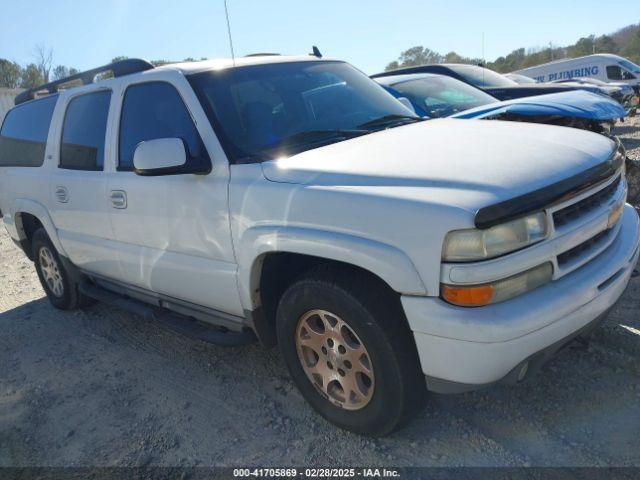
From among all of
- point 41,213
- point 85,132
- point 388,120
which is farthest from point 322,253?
point 41,213

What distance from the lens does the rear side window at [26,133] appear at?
4.68 meters

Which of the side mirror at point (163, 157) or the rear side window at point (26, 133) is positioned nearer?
the side mirror at point (163, 157)

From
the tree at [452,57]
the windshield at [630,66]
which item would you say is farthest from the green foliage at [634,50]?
the windshield at [630,66]

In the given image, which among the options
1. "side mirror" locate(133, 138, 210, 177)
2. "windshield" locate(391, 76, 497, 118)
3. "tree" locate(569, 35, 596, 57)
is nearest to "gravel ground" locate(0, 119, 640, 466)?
"side mirror" locate(133, 138, 210, 177)

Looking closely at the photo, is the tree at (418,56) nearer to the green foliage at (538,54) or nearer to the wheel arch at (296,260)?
the green foliage at (538,54)

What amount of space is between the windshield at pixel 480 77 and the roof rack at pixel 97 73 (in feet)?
21.6

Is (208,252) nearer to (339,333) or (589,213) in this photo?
(339,333)

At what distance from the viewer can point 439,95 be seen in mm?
7207

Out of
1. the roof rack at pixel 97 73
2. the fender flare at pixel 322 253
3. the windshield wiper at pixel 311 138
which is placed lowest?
the fender flare at pixel 322 253

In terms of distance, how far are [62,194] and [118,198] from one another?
0.99 m

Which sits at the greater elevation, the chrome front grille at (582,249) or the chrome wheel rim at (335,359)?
the chrome front grille at (582,249)

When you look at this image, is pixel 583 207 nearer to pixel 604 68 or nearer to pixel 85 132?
pixel 85 132

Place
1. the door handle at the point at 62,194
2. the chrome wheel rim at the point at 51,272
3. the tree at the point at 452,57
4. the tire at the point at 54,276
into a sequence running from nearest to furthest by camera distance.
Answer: the door handle at the point at 62,194, the tire at the point at 54,276, the chrome wheel rim at the point at 51,272, the tree at the point at 452,57

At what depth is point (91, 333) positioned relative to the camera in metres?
4.60
